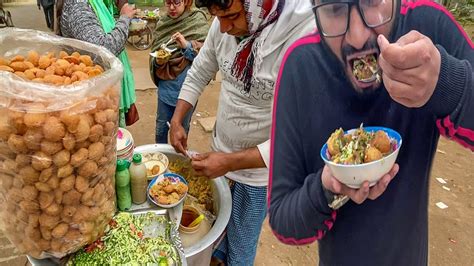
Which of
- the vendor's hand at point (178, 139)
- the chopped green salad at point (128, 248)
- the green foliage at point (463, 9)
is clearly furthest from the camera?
the green foliage at point (463, 9)

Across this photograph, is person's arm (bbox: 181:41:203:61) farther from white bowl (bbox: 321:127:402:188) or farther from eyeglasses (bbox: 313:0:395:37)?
white bowl (bbox: 321:127:402:188)

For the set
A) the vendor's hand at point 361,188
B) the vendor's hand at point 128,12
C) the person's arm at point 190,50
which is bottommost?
the person's arm at point 190,50

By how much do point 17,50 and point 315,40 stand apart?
43.4 inches

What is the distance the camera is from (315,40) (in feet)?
3.58

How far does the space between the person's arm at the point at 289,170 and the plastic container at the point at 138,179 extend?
65cm

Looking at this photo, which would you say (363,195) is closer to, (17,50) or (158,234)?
(158,234)

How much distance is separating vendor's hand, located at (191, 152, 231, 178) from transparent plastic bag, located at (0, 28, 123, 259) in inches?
17.6

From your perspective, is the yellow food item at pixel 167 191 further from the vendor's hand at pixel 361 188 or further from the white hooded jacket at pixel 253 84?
the vendor's hand at pixel 361 188

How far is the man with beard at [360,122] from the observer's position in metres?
0.90

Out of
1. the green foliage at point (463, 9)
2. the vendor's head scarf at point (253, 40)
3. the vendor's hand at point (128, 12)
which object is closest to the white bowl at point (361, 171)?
the vendor's head scarf at point (253, 40)

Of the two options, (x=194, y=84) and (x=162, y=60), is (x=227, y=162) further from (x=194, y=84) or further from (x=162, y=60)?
(x=162, y=60)

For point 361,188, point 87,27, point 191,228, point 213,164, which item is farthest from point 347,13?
point 87,27

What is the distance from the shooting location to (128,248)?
1377 millimetres

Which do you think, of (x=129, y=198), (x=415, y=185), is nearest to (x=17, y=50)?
(x=129, y=198)
